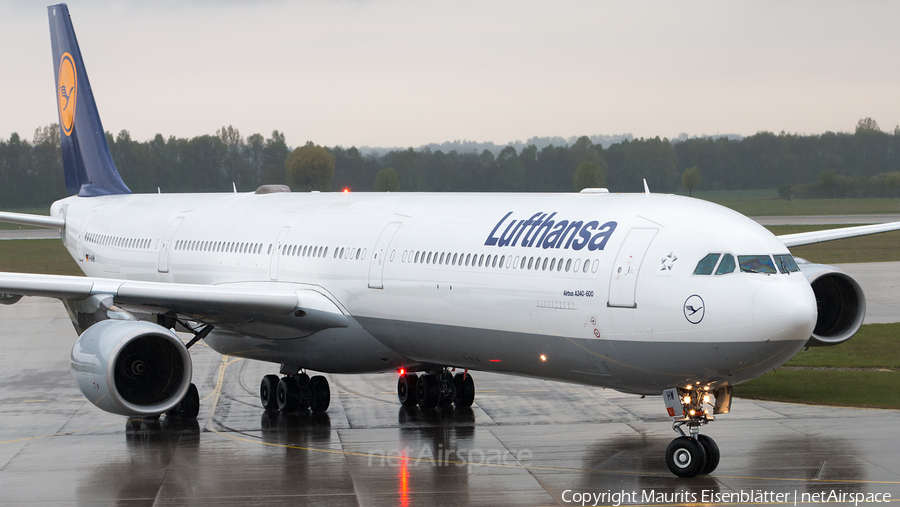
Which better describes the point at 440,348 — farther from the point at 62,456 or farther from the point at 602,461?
the point at 62,456

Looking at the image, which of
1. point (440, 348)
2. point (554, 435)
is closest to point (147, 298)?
point (440, 348)

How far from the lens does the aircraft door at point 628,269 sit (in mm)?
13234

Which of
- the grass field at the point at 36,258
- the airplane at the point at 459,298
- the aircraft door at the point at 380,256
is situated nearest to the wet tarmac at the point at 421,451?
the airplane at the point at 459,298

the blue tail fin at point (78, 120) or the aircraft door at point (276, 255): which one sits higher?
the blue tail fin at point (78, 120)

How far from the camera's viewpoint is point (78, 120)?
28344mm

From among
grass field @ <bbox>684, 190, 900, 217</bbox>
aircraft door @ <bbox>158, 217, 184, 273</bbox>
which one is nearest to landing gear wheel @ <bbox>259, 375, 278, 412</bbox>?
aircraft door @ <bbox>158, 217, 184, 273</bbox>

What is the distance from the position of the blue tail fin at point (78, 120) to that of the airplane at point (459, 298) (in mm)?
5306

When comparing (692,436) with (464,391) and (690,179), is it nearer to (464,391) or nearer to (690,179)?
(464,391)

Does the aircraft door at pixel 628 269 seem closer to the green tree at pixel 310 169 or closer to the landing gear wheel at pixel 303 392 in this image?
the landing gear wheel at pixel 303 392

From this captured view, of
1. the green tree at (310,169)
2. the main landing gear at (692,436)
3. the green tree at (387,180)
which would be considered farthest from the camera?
the green tree at (387,180)

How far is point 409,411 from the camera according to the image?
19.8m

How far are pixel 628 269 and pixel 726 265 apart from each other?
1.20 m

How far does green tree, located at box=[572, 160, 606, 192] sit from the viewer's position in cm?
6822

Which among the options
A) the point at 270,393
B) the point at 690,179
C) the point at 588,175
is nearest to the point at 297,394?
the point at 270,393
